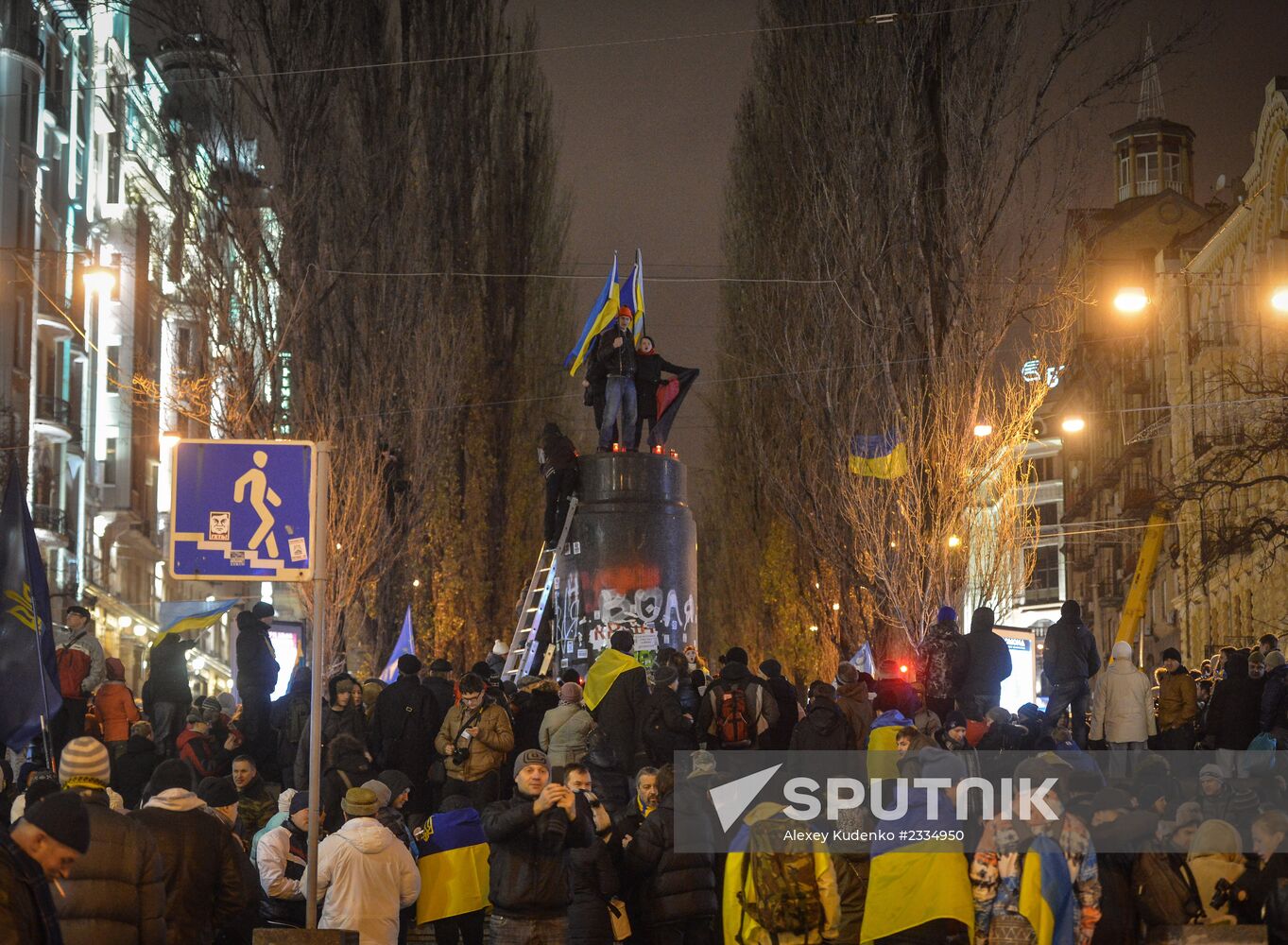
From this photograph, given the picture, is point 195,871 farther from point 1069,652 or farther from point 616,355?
point 616,355

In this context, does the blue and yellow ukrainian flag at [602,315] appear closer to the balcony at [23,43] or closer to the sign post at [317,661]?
the sign post at [317,661]

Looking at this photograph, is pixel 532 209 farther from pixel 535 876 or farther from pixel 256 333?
pixel 535 876

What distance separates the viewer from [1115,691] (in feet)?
54.1

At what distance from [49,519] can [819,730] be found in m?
40.3

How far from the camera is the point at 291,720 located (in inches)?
595

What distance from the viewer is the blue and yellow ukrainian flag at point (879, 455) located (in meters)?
23.7

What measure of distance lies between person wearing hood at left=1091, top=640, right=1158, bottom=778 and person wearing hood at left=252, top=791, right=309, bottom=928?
8445mm

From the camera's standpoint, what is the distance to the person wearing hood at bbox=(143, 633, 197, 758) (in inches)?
671

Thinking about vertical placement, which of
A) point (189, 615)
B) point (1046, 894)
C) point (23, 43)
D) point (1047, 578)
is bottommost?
point (1047, 578)

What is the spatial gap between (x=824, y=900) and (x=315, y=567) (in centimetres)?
293

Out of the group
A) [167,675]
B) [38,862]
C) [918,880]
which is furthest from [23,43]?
[38,862]

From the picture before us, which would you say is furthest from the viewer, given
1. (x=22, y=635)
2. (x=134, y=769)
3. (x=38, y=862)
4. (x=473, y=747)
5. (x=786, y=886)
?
(x=134, y=769)

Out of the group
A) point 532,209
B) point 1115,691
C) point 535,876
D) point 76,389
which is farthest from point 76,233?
point 535,876

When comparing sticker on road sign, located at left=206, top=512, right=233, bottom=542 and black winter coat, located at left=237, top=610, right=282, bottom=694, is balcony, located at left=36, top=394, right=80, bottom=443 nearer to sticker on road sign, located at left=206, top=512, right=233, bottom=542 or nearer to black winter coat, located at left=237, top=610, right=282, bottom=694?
black winter coat, located at left=237, top=610, right=282, bottom=694
